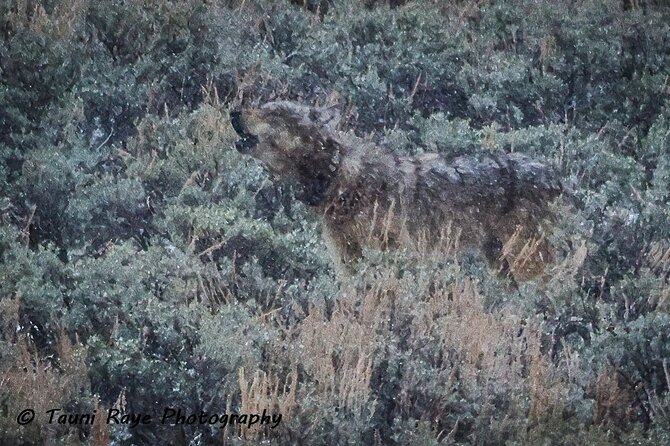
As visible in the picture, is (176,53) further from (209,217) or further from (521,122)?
(521,122)

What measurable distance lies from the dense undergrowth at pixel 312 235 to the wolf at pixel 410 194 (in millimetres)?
176

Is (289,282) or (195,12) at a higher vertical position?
(195,12)

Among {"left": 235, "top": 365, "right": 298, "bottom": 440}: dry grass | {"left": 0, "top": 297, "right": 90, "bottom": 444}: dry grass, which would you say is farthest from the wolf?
{"left": 0, "top": 297, "right": 90, "bottom": 444}: dry grass

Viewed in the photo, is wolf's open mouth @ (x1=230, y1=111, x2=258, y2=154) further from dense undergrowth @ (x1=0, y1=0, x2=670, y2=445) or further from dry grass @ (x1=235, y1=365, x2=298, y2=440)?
dry grass @ (x1=235, y1=365, x2=298, y2=440)

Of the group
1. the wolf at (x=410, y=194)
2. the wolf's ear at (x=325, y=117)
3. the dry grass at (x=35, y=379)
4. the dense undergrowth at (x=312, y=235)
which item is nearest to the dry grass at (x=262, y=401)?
the dense undergrowth at (x=312, y=235)

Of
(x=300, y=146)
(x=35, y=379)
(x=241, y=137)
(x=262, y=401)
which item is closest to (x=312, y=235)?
(x=300, y=146)

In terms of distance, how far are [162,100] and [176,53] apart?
2.25 ft

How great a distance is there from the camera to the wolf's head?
22.5 feet

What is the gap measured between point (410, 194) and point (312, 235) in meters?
0.72

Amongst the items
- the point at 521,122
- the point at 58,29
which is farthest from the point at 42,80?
the point at 521,122

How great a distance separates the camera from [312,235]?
6.71m

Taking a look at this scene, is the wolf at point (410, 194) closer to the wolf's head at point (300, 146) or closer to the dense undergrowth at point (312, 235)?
the wolf's head at point (300, 146)

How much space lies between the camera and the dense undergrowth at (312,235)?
17.5ft

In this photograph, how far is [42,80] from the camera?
7656mm
